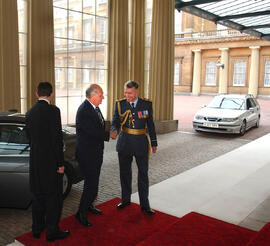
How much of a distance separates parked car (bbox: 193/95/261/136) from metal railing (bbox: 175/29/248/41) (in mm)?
26201

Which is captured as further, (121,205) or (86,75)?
(86,75)

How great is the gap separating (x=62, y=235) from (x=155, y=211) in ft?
5.04

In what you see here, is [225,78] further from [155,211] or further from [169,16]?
[155,211]

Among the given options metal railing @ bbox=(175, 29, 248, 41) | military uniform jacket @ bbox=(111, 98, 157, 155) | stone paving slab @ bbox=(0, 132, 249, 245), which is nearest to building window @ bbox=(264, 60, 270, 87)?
metal railing @ bbox=(175, 29, 248, 41)

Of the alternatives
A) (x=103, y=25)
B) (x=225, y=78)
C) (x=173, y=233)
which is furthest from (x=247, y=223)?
(x=225, y=78)

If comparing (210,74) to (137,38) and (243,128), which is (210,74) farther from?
(137,38)

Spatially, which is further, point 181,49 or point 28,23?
point 181,49

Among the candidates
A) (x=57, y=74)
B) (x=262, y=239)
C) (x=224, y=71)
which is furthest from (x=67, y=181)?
(x=224, y=71)

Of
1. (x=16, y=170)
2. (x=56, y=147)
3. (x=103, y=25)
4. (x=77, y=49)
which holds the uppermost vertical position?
(x=103, y=25)

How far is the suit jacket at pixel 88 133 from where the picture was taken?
4.19 metres

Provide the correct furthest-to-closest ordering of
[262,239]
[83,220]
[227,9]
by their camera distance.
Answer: [227,9], [83,220], [262,239]

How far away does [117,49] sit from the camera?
11969mm

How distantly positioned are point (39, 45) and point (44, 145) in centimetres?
624

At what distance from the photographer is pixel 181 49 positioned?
43438 mm
